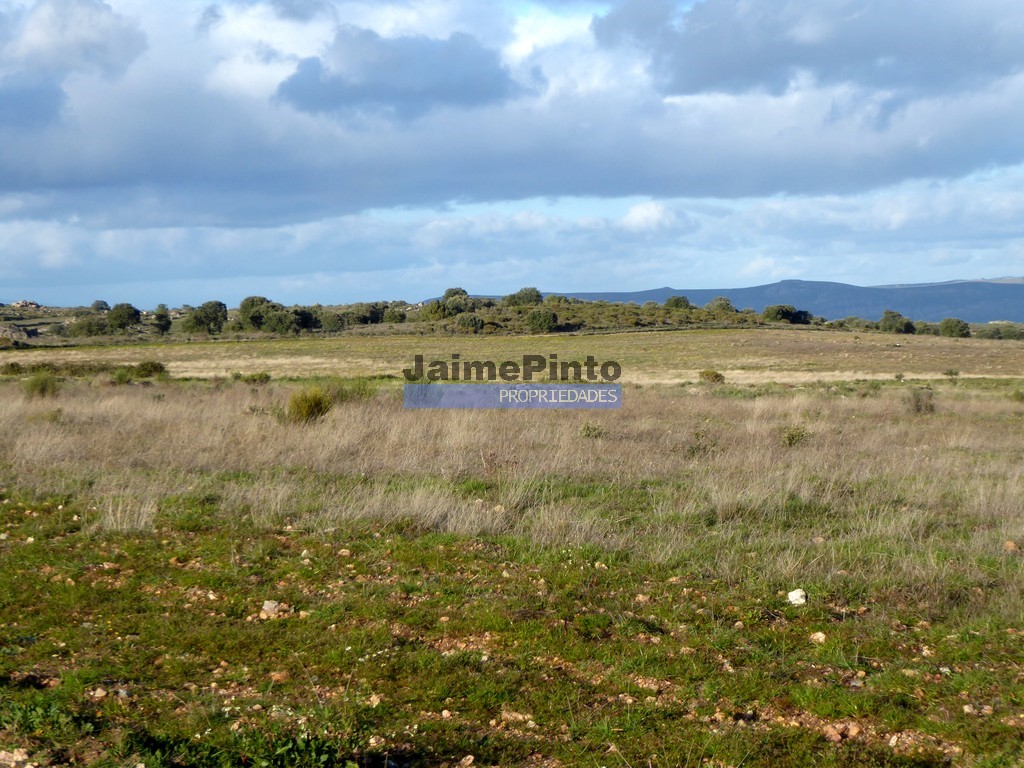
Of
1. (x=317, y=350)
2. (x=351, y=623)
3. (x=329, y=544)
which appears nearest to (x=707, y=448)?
(x=329, y=544)

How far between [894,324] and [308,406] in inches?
3169

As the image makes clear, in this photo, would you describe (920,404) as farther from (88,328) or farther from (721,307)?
(721,307)

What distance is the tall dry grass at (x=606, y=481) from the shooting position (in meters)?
6.62

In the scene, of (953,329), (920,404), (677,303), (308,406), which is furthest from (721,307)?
(308,406)

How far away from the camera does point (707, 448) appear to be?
12.6m

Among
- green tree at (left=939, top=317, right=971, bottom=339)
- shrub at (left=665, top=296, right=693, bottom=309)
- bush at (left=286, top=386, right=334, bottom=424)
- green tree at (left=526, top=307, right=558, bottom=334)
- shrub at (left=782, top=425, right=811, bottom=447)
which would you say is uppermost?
shrub at (left=665, top=296, right=693, bottom=309)

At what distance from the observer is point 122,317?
3145 inches

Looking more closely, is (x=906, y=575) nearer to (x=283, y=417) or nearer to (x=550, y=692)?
(x=550, y=692)

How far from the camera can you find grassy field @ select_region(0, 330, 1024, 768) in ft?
12.5

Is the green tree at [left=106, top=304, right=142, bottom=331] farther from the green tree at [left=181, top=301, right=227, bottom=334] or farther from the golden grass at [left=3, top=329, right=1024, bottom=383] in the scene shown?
the golden grass at [left=3, top=329, right=1024, bottom=383]

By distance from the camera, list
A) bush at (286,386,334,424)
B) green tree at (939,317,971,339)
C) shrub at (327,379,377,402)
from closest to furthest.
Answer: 1. bush at (286,386,334,424)
2. shrub at (327,379,377,402)
3. green tree at (939,317,971,339)

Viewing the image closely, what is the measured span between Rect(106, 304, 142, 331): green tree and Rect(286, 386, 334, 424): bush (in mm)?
70459

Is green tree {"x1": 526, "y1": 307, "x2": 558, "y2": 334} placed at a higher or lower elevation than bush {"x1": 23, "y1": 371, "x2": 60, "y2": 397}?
higher

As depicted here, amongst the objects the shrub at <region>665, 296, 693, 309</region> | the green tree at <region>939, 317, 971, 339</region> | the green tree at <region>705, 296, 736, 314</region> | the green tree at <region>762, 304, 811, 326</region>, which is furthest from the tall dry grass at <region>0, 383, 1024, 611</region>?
the shrub at <region>665, 296, 693, 309</region>
